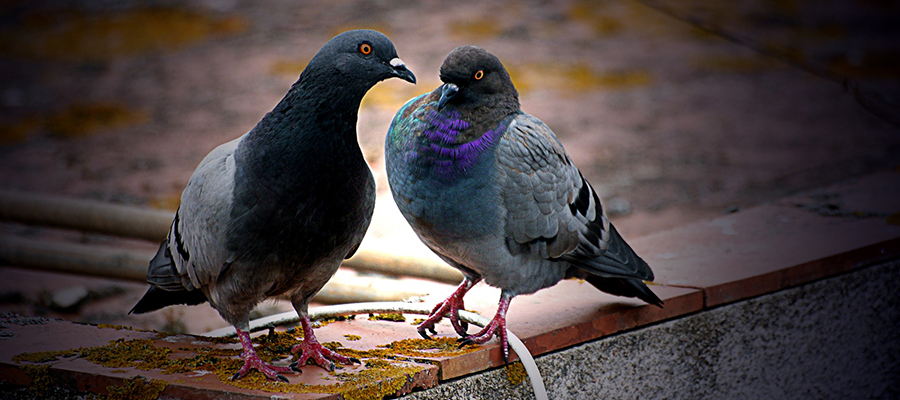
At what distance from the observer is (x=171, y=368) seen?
7.41ft

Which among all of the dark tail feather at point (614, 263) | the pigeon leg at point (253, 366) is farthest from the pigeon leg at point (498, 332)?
the pigeon leg at point (253, 366)

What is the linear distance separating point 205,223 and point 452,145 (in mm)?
760

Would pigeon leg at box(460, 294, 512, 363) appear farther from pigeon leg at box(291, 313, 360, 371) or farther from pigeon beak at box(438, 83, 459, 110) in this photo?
pigeon beak at box(438, 83, 459, 110)

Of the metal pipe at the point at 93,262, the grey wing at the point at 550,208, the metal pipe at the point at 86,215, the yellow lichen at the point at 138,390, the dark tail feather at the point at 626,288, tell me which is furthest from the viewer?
the metal pipe at the point at 86,215

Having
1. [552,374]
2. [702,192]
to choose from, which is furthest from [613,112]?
[552,374]

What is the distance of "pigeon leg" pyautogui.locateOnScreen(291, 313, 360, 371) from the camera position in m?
2.32

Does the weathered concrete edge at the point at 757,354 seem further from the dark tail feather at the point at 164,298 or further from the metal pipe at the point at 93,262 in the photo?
the metal pipe at the point at 93,262

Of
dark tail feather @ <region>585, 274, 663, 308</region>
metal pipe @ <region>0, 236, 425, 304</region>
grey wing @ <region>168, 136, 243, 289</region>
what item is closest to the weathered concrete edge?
dark tail feather @ <region>585, 274, 663, 308</region>

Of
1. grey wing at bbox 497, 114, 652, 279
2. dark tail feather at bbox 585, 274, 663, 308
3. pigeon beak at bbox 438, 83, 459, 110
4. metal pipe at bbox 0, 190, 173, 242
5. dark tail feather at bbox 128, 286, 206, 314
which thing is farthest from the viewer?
metal pipe at bbox 0, 190, 173, 242

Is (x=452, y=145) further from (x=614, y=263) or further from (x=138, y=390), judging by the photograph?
(x=138, y=390)

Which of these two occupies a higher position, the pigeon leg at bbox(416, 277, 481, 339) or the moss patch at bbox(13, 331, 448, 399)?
the moss patch at bbox(13, 331, 448, 399)

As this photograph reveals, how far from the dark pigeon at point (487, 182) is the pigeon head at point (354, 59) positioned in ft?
0.77

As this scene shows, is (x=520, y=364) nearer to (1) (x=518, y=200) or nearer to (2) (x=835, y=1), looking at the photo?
(1) (x=518, y=200)

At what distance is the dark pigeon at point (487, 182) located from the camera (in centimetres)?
238
